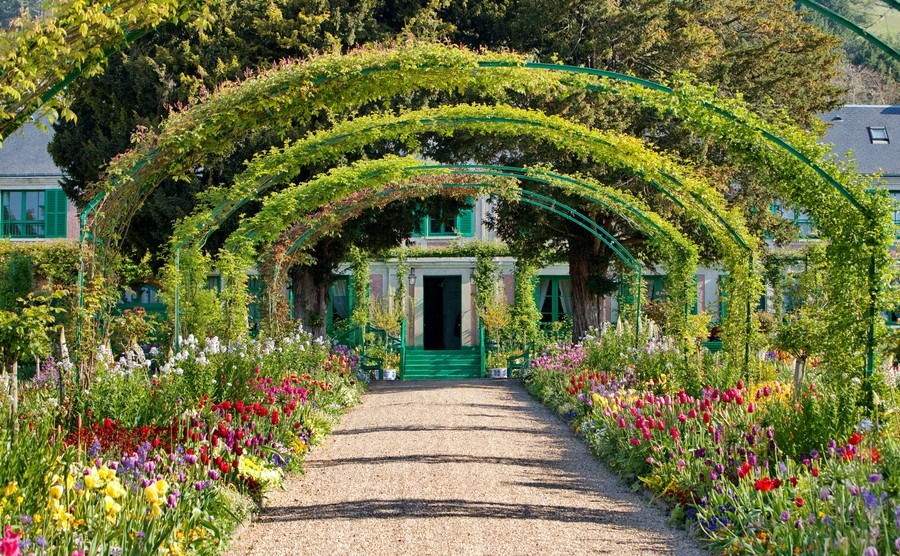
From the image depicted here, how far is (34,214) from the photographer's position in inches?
991

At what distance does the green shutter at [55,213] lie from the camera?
25.0m

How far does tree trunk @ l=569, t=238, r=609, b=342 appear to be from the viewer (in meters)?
18.0

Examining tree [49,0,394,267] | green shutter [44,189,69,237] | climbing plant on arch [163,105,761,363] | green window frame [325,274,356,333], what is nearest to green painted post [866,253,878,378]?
climbing plant on arch [163,105,761,363]

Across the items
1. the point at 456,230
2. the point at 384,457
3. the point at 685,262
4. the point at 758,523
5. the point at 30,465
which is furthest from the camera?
the point at 456,230

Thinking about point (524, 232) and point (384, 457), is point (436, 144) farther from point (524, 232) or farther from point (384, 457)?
point (384, 457)

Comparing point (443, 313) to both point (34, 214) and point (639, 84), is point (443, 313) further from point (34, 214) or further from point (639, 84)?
point (639, 84)

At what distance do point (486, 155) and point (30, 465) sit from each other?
12.2 metres

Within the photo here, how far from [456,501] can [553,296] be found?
60.9 feet

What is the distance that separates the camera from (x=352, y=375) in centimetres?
1540

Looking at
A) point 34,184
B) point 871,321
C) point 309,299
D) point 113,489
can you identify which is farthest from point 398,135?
point 34,184

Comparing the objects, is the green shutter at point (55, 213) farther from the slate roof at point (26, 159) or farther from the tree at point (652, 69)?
the tree at point (652, 69)

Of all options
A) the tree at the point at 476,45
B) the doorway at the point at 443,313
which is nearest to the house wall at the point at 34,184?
the tree at the point at 476,45

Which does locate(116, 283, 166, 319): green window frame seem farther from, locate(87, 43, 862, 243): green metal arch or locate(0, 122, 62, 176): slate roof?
locate(87, 43, 862, 243): green metal arch

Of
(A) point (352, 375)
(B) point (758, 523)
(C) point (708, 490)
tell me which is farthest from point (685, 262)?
(B) point (758, 523)
